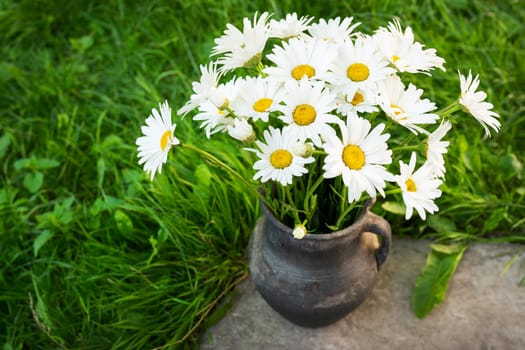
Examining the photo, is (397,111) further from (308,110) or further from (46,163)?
(46,163)

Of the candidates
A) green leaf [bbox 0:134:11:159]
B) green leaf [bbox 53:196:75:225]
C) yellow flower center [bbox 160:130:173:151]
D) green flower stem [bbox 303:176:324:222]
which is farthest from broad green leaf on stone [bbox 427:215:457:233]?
green leaf [bbox 0:134:11:159]

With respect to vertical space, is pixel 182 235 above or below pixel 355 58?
below

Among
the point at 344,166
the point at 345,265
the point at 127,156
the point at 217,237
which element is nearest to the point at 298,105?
the point at 344,166

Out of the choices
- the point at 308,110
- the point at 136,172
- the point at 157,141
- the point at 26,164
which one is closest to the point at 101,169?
the point at 136,172

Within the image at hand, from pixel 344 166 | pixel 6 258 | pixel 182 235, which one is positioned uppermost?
pixel 344 166

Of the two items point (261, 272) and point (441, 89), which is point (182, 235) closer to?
point (261, 272)

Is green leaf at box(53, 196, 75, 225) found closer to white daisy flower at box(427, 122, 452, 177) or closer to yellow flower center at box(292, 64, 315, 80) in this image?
yellow flower center at box(292, 64, 315, 80)

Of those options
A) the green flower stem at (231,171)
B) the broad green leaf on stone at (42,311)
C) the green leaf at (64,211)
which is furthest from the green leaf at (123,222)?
the green flower stem at (231,171)
